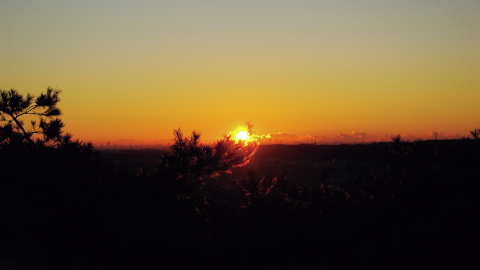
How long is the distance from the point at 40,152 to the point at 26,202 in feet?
6.00

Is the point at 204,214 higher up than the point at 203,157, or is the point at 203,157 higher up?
the point at 203,157

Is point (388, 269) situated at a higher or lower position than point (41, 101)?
lower

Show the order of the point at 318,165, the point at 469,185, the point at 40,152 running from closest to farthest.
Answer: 1. the point at 469,185
2. the point at 40,152
3. the point at 318,165

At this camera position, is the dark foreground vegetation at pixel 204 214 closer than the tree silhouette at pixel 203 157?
Yes

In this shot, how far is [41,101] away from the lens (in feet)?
40.3

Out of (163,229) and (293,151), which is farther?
(293,151)

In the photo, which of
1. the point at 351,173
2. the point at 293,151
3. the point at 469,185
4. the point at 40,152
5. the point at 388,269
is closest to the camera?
the point at 388,269

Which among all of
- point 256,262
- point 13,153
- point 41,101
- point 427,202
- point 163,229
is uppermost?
point 41,101

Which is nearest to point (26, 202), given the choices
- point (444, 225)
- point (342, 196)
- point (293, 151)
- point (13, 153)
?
point (13, 153)

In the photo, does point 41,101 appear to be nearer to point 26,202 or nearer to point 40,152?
point 40,152

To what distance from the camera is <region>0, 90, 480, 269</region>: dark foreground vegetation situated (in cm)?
1001

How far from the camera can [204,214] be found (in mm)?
12320

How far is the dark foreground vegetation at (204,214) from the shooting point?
10008 mm

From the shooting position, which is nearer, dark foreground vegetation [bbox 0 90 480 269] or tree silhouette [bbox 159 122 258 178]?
dark foreground vegetation [bbox 0 90 480 269]
